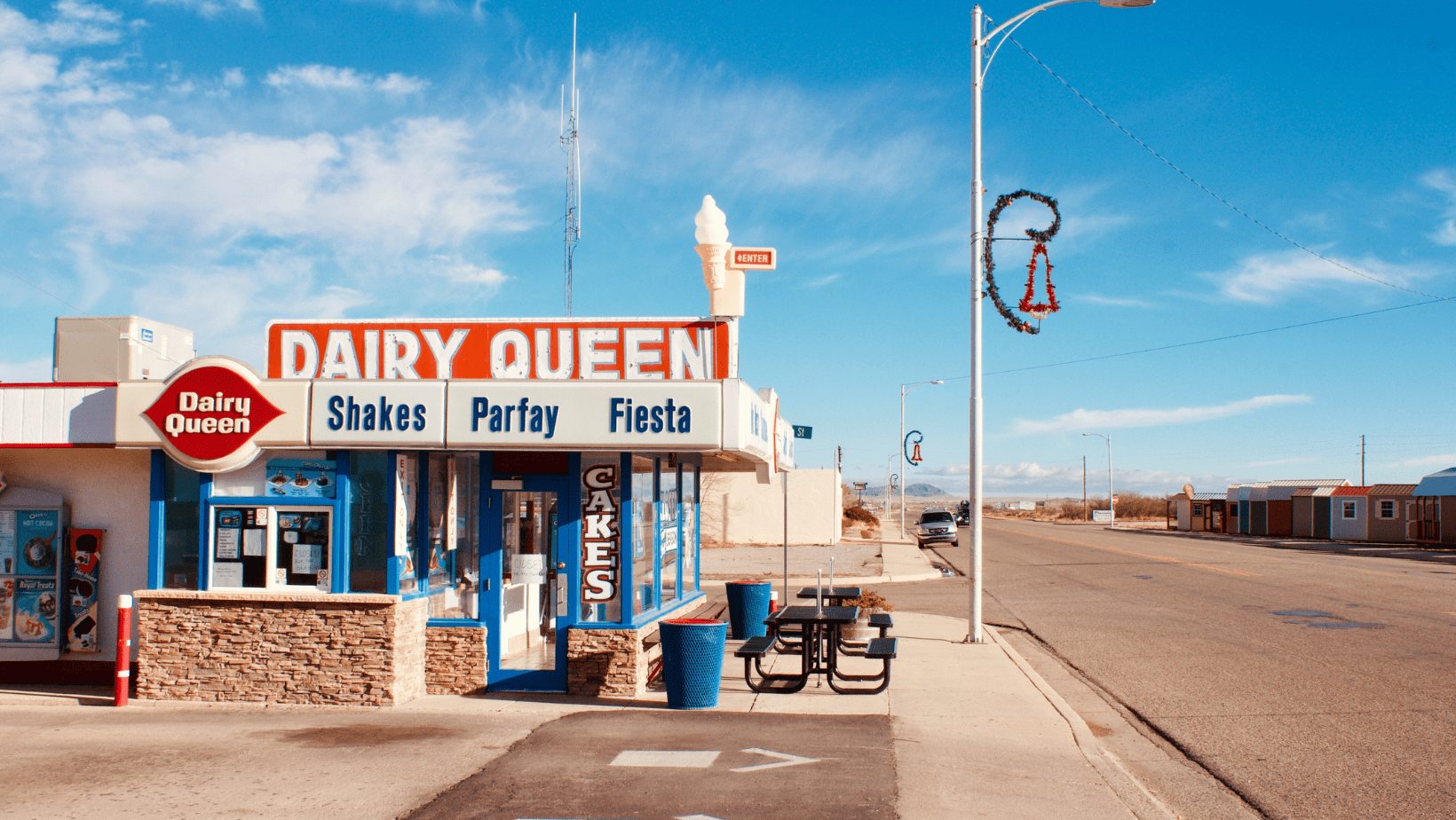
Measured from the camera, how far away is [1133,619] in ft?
55.2

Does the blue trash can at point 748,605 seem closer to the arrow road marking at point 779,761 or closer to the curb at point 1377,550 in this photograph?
the arrow road marking at point 779,761

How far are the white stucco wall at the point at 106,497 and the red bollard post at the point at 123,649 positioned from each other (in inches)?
57.8

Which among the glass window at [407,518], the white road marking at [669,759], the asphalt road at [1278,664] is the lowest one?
the asphalt road at [1278,664]

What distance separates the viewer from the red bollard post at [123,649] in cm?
973

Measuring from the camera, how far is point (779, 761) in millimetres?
7535

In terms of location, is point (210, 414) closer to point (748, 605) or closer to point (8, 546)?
point (8, 546)

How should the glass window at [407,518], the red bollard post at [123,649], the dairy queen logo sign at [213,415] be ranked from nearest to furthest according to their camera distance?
the red bollard post at [123,649]
the dairy queen logo sign at [213,415]
the glass window at [407,518]

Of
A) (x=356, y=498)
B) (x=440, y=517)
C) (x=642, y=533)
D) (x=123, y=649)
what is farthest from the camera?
(x=642, y=533)

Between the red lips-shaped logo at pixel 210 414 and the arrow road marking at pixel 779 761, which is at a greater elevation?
the red lips-shaped logo at pixel 210 414

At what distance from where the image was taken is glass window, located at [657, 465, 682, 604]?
1221 cm

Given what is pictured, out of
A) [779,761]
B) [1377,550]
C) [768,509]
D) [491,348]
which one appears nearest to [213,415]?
[491,348]

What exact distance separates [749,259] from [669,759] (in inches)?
201

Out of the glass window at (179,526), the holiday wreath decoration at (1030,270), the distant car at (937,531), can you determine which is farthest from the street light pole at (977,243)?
the distant car at (937,531)

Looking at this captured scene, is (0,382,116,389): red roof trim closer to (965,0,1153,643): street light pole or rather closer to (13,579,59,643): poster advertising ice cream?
(13,579,59,643): poster advertising ice cream
